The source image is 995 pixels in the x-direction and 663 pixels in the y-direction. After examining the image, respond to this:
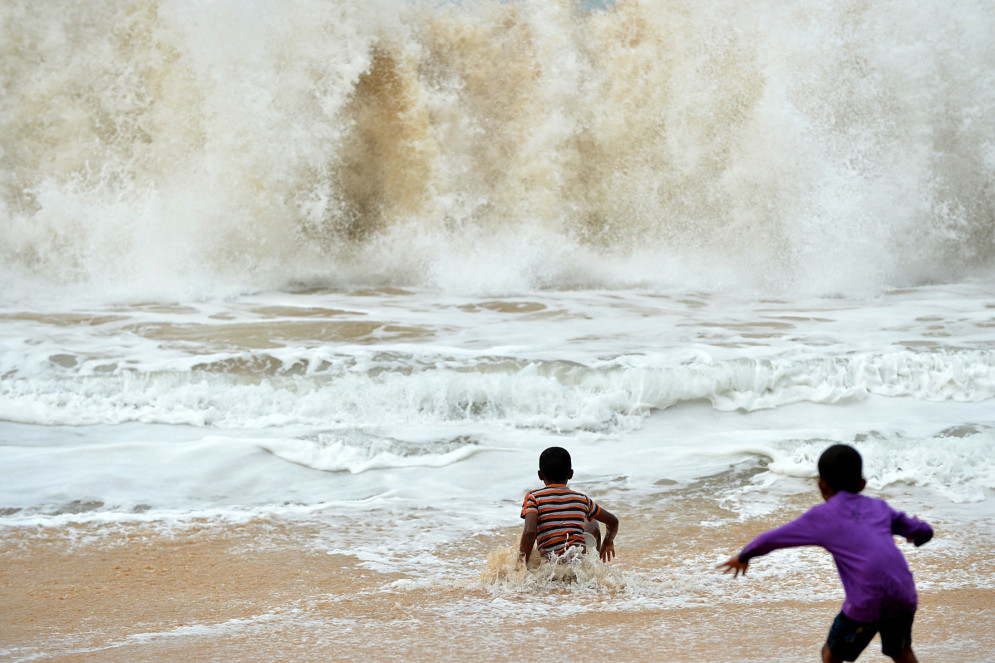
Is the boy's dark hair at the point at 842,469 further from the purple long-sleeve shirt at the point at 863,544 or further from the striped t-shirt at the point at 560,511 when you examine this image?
the striped t-shirt at the point at 560,511

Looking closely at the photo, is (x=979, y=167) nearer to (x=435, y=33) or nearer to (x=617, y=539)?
(x=435, y=33)

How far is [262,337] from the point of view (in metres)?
9.27

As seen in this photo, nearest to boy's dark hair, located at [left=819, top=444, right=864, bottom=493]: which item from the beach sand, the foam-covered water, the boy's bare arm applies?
the beach sand

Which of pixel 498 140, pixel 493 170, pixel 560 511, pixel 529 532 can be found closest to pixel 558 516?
pixel 560 511

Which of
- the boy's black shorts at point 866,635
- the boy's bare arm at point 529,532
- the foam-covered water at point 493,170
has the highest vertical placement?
the foam-covered water at point 493,170

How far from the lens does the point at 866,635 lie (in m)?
2.32

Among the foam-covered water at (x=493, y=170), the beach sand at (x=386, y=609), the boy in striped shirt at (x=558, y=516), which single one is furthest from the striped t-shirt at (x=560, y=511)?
the foam-covered water at (x=493, y=170)

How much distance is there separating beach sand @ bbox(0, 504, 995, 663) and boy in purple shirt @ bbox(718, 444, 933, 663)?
2.60 ft

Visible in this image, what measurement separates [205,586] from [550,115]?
1151cm

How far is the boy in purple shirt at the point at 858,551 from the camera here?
227 centimetres

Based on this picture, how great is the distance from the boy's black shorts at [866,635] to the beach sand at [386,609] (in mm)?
754

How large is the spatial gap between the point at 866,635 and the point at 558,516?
155 centimetres

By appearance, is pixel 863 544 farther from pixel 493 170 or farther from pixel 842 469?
pixel 493 170

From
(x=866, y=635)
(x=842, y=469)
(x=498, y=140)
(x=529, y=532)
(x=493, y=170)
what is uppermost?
(x=498, y=140)
